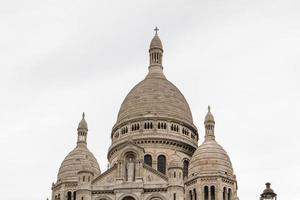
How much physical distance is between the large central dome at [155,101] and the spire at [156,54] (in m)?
0.51

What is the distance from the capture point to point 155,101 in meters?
69.9

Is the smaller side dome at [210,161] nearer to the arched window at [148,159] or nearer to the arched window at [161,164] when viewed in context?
the arched window at [161,164]

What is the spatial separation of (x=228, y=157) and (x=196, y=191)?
5.10m

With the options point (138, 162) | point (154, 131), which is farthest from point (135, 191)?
point (154, 131)

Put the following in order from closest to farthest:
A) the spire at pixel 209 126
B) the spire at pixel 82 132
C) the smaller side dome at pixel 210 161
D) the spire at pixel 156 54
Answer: the smaller side dome at pixel 210 161
the spire at pixel 209 126
the spire at pixel 82 132
the spire at pixel 156 54

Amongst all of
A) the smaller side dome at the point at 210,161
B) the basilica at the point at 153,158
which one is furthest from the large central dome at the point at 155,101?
the smaller side dome at the point at 210,161

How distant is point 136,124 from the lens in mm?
68562

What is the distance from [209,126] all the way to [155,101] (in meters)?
8.52

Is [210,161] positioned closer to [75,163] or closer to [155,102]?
[75,163]

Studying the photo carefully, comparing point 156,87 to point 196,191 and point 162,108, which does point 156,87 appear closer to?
point 162,108

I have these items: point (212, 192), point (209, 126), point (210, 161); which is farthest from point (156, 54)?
point (212, 192)

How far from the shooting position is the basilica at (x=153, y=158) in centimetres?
5606

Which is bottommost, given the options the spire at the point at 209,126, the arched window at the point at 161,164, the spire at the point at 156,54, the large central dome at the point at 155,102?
the arched window at the point at 161,164

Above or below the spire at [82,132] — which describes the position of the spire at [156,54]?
above
